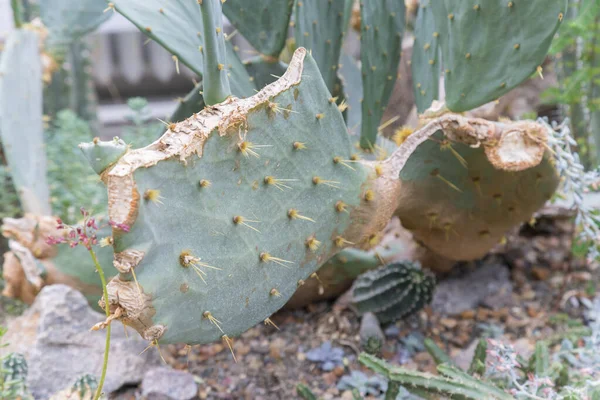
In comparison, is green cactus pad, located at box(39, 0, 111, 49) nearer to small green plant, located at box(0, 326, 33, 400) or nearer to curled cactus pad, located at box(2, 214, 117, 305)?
curled cactus pad, located at box(2, 214, 117, 305)

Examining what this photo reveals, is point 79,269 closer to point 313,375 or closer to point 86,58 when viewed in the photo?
point 313,375

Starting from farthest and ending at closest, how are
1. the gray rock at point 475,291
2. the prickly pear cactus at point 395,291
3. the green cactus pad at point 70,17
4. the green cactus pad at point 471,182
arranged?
the green cactus pad at point 70,17 → the gray rock at point 475,291 → the prickly pear cactus at point 395,291 → the green cactus pad at point 471,182

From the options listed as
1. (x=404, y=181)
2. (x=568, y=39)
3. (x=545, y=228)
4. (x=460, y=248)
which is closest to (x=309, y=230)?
(x=404, y=181)

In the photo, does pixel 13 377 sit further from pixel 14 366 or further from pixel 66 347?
pixel 66 347

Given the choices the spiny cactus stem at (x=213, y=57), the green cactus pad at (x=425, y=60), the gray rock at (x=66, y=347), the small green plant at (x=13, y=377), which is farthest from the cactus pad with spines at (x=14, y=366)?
the green cactus pad at (x=425, y=60)

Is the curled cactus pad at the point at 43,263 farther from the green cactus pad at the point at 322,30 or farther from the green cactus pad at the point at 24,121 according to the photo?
the green cactus pad at the point at 322,30
